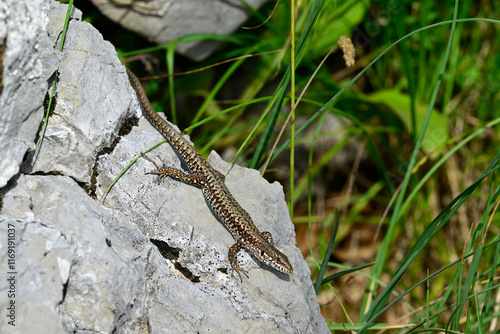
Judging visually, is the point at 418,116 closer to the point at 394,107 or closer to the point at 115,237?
the point at 394,107

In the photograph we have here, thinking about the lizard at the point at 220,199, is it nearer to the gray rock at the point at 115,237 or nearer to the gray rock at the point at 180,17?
the gray rock at the point at 115,237

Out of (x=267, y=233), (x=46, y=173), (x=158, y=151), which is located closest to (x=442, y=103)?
(x=267, y=233)

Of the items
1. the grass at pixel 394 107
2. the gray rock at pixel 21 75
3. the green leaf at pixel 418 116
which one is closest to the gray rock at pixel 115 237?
the gray rock at pixel 21 75

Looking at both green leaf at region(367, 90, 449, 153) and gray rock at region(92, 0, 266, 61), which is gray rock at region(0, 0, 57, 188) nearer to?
gray rock at region(92, 0, 266, 61)

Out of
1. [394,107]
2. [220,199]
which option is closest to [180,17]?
[220,199]

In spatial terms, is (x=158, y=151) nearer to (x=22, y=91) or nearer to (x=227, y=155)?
(x=22, y=91)
